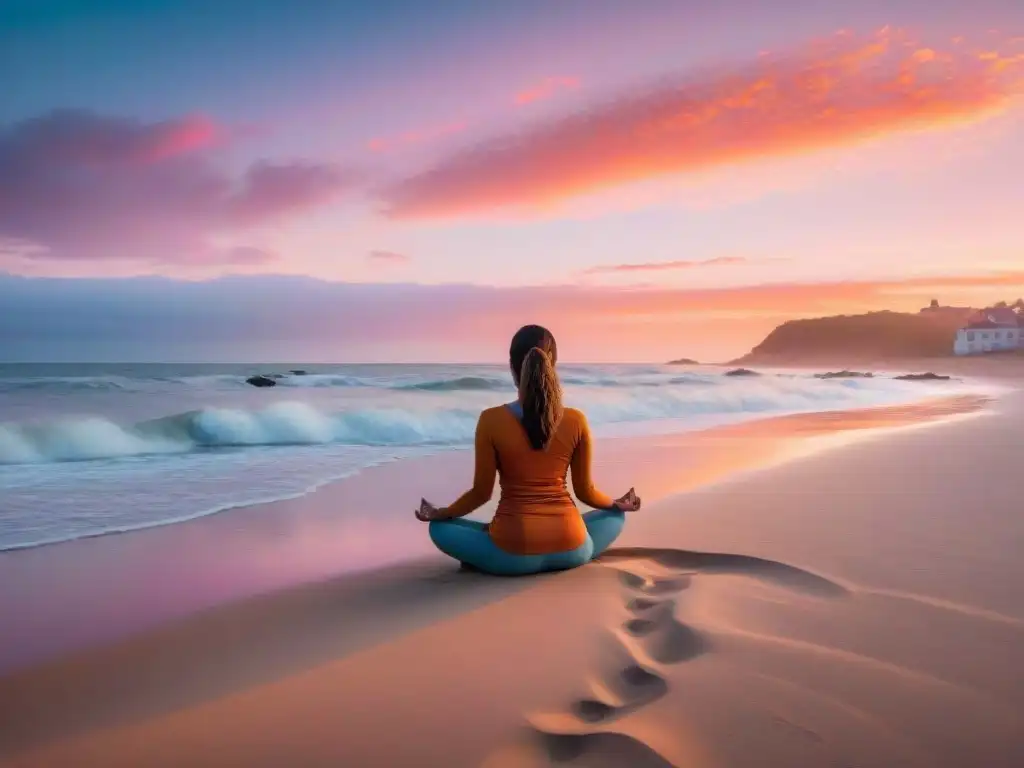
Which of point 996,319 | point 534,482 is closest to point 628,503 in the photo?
point 534,482

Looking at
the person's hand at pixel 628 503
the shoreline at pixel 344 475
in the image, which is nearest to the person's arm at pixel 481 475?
the person's hand at pixel 628 503

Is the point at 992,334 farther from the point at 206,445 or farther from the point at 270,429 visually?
the point at 206,445

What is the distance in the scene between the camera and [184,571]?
175 inches

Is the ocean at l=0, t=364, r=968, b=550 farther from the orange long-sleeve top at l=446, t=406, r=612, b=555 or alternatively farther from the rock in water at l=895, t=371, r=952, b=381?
the rock in water at l=895, t=371, r=952, b=381

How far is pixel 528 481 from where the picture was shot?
157 inches

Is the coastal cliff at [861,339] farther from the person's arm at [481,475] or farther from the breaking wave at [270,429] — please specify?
the person's arm at [481,475]

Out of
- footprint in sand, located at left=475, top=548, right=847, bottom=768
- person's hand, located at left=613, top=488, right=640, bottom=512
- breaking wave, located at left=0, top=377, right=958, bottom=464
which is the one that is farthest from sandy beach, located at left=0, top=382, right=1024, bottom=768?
breaking wave, located at left=0, top=377, right=958, bottom=464

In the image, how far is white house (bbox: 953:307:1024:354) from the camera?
7588cm

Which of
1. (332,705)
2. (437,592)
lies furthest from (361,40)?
(332,705)

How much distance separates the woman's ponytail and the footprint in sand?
0.94 meters

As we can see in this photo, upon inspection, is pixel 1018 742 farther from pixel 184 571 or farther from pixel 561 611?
pixel 184 571

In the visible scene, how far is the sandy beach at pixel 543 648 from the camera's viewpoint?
88.2 inches

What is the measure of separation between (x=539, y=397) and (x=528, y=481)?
0.51 metres

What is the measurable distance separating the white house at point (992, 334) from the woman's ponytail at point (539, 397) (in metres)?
84.4
